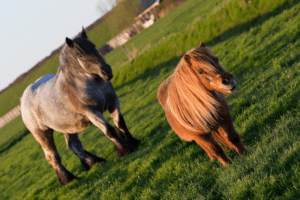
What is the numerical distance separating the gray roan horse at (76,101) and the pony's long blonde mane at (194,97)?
2.46 metres

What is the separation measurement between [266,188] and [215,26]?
1123 centimetres

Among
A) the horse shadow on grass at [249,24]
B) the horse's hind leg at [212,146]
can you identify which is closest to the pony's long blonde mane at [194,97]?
the horse's hind leg at [212,146]

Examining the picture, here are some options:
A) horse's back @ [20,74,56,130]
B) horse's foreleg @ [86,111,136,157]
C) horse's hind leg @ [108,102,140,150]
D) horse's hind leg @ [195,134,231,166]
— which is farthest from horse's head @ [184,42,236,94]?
horse's back @ [20,74,56,130]

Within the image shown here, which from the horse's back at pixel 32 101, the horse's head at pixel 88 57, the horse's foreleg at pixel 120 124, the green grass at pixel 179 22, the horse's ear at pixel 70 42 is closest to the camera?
the horse's ear at pixel 70 42

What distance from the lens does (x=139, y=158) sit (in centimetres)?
520

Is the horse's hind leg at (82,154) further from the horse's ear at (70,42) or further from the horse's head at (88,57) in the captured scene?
the horse's ear at (70,42)

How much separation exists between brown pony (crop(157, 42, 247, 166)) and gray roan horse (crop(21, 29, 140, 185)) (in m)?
2.47

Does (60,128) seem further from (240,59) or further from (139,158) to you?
(240,59)

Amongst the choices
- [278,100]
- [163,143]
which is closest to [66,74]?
[163,143]

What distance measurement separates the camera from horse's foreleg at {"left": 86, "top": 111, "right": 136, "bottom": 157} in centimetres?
551

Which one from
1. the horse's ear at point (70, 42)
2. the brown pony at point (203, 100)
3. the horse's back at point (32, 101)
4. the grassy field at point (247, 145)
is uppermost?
the horse's ear at point (70, 42)

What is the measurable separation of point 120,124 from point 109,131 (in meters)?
0.55

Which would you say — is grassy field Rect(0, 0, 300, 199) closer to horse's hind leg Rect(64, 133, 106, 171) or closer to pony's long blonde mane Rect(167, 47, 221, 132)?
horse's hind leg Rect(64, 133, 106, 171)

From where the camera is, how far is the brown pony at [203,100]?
2451 mm
